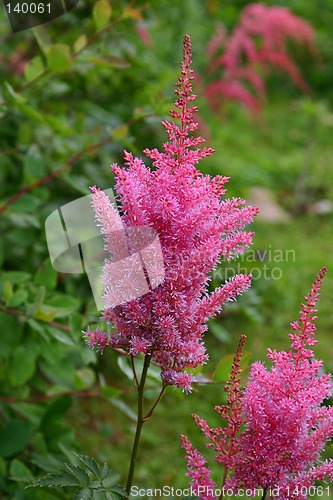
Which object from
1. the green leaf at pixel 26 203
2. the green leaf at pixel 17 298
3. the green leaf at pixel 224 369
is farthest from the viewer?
the green leaf at pixel 26 203

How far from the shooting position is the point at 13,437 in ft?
4.21

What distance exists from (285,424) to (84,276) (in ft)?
3.30

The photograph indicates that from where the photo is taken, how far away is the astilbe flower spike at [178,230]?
724 mm

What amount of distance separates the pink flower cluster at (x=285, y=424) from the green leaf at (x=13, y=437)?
0.60m

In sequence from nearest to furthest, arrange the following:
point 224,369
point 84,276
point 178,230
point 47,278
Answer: point 178,230 < point 224,369 < point 47,278 < point 84,276

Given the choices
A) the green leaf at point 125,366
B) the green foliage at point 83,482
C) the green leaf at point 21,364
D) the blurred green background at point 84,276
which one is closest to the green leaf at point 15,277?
the blurred green background at point 84,276

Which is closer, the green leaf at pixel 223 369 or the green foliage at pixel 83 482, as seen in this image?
the green foliage at pixel 83 482

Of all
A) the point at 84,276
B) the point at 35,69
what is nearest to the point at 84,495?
the point at 35,69

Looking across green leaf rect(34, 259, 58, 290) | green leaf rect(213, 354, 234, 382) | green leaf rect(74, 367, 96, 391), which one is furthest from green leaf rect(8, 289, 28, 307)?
green leaf rect(213, 354, 234, 382)

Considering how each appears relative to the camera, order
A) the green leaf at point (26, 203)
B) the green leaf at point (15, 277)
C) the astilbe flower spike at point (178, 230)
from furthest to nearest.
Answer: the green leaf at point (26, 203) < the green leaf at point (15, 277) < the astilbe flower spike at point (178, 230)

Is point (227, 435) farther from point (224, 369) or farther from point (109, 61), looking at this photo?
point (109, 61)

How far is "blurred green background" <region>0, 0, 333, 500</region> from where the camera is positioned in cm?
126

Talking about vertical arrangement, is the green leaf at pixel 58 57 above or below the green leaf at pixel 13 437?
above

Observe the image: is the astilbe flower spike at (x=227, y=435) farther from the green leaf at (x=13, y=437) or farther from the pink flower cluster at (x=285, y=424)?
the green leaf at (x=13, y=437)
